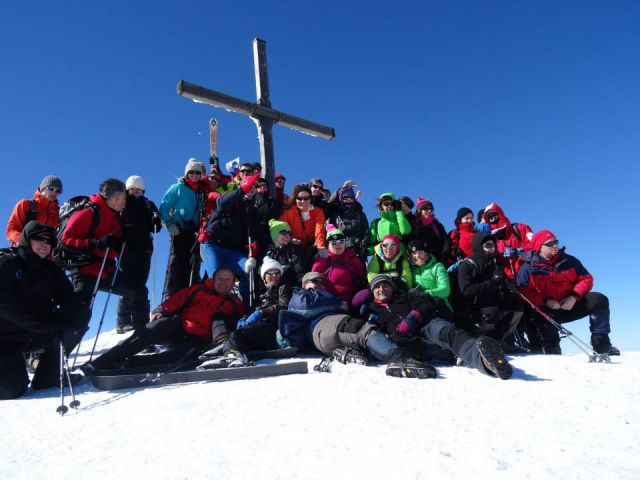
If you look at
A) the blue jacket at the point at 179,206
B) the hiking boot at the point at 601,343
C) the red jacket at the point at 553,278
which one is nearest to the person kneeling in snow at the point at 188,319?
the blue jacket at the point at 179,206

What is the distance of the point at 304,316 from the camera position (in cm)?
516

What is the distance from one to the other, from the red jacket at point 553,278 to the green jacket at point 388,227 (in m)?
2.05

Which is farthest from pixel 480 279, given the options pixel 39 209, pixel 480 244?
pixel 39 209

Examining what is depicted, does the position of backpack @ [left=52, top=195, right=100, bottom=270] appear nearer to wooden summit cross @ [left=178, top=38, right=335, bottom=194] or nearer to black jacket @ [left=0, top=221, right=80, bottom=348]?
black jacket @ [left=0, top=221, right=80, bottom=348]

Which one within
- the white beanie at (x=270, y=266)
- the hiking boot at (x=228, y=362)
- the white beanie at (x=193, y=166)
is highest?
the white beanie at (x=193, y=166)

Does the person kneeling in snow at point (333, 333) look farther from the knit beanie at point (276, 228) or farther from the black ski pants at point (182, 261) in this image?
the black ski pants at point (182, 261)

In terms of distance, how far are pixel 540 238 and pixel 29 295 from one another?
6.98m

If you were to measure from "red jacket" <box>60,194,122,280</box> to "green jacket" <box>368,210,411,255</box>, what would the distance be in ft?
13.9

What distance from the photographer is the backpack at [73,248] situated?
5.30 metres

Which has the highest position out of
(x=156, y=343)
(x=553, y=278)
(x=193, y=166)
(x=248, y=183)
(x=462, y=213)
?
(x=193, y=166)

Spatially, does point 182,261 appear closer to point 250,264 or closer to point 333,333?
point 250,264

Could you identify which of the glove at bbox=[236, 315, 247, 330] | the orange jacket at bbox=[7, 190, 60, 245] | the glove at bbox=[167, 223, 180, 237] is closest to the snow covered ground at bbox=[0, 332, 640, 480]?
the glove at bbox=[236, 315, 247, 330]

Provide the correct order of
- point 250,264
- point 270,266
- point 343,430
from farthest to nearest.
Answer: point 250,264
point 270,266
point 343,430

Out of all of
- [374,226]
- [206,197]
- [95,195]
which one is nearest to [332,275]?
[374,226]
